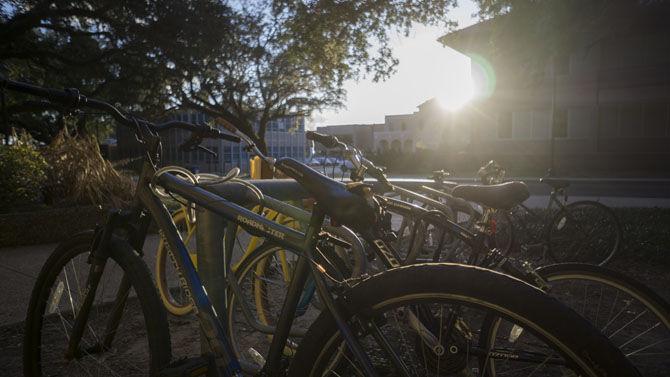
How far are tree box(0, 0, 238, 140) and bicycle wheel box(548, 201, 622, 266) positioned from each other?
14.8 m

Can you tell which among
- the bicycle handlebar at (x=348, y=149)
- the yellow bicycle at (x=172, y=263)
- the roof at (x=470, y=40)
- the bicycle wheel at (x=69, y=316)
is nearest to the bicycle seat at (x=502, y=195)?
the bicycle handlebar at (x=348, y=149)

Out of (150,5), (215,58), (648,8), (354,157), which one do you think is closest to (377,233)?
(354,157)

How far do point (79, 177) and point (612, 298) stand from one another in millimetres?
7428

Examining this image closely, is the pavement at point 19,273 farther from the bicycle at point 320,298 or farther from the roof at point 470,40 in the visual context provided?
the roof at point 470,40

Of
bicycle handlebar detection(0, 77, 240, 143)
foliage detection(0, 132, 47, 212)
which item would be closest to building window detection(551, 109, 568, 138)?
foliage detection(0, 132, 47, 212)

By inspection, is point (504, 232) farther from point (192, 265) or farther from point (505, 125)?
point (505, 125)

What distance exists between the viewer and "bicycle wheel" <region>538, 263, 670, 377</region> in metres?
2.09

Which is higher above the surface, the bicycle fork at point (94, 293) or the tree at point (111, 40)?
the tree at point (111, 40)

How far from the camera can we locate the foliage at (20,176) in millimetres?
6785

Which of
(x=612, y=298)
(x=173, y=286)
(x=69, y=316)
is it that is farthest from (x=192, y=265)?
(x=173, y=286)

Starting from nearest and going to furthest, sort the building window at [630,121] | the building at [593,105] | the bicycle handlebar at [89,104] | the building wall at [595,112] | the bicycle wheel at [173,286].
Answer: the bicycle handlebar at [89,104] → the bicycle wheel at [173,286] → the building at [593,105] → the building wall at [595,112] → the building window at [630,121]

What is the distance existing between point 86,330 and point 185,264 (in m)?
0.81

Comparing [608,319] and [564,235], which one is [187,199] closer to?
[608,319]

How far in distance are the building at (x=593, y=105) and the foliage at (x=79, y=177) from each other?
22.4 m
